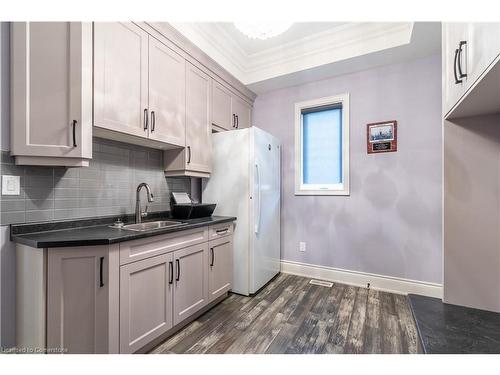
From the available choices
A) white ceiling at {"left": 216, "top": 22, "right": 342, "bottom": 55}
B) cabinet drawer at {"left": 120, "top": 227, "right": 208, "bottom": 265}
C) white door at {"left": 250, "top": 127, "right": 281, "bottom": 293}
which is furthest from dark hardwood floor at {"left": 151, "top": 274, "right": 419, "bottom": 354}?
white ceiling at {"left": 216, "top": 22, "right": 342, "bottom": 55}

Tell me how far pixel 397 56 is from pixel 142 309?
3371 mm

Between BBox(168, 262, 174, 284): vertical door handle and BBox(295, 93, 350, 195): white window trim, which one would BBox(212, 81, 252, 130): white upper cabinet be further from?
BBox(168, 262, 174, 284): vertical door handle

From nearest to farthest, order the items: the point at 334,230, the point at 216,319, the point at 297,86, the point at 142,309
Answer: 1. the point at 142,309
2. the point at 216,319
3. the point at 334,230
4. the point at 297,86

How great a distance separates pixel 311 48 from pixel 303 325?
2.95 m

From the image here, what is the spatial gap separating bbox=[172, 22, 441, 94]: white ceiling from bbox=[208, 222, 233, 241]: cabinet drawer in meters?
1.98

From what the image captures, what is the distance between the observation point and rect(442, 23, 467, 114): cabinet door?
87 centimetres

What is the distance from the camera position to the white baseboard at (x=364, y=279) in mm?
2432

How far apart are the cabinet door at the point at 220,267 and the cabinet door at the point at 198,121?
83 cm

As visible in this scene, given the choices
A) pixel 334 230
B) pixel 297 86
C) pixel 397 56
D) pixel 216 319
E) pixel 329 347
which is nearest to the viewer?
pixel 329 347

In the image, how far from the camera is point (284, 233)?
3.21 m

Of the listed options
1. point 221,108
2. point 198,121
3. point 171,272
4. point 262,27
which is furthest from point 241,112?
point 171,272

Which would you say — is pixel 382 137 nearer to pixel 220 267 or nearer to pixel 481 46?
pixel 481 46

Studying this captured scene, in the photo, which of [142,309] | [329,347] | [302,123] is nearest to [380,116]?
[302,123]
